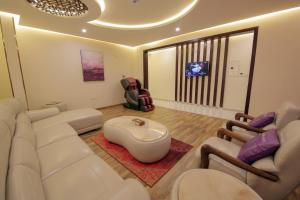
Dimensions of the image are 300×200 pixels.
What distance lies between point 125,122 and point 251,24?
3738mm

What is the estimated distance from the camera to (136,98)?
4.64 meters

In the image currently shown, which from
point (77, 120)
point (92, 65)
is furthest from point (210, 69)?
point (92, 65)

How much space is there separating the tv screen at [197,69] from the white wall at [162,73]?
71cm

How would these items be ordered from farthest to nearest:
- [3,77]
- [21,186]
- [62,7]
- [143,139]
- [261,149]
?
[3,77] < [62,7] < [143,139] < [261,149] < [21,186]

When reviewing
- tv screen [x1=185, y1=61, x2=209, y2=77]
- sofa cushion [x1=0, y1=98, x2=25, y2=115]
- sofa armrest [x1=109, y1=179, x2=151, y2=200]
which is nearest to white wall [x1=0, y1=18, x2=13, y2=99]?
sofa cushion [x1=0, y1=98, x2=25, y2=115]

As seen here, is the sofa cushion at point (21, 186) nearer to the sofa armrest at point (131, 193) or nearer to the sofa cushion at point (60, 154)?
the sofa cushion at point (60, 154)

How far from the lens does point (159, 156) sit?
6.20ft

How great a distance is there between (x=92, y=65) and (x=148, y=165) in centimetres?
405

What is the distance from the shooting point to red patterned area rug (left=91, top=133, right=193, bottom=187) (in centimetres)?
167

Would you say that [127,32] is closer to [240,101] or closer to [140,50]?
[140,50]

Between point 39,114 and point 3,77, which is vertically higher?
point 3,77

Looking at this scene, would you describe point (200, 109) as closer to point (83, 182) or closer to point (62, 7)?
point (83, 182)

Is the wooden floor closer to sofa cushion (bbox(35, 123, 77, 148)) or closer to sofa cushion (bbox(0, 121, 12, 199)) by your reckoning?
sofa cushion (bbox(35, 123, 77, 148))

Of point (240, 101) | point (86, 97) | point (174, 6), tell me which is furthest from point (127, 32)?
point (240, 101)
